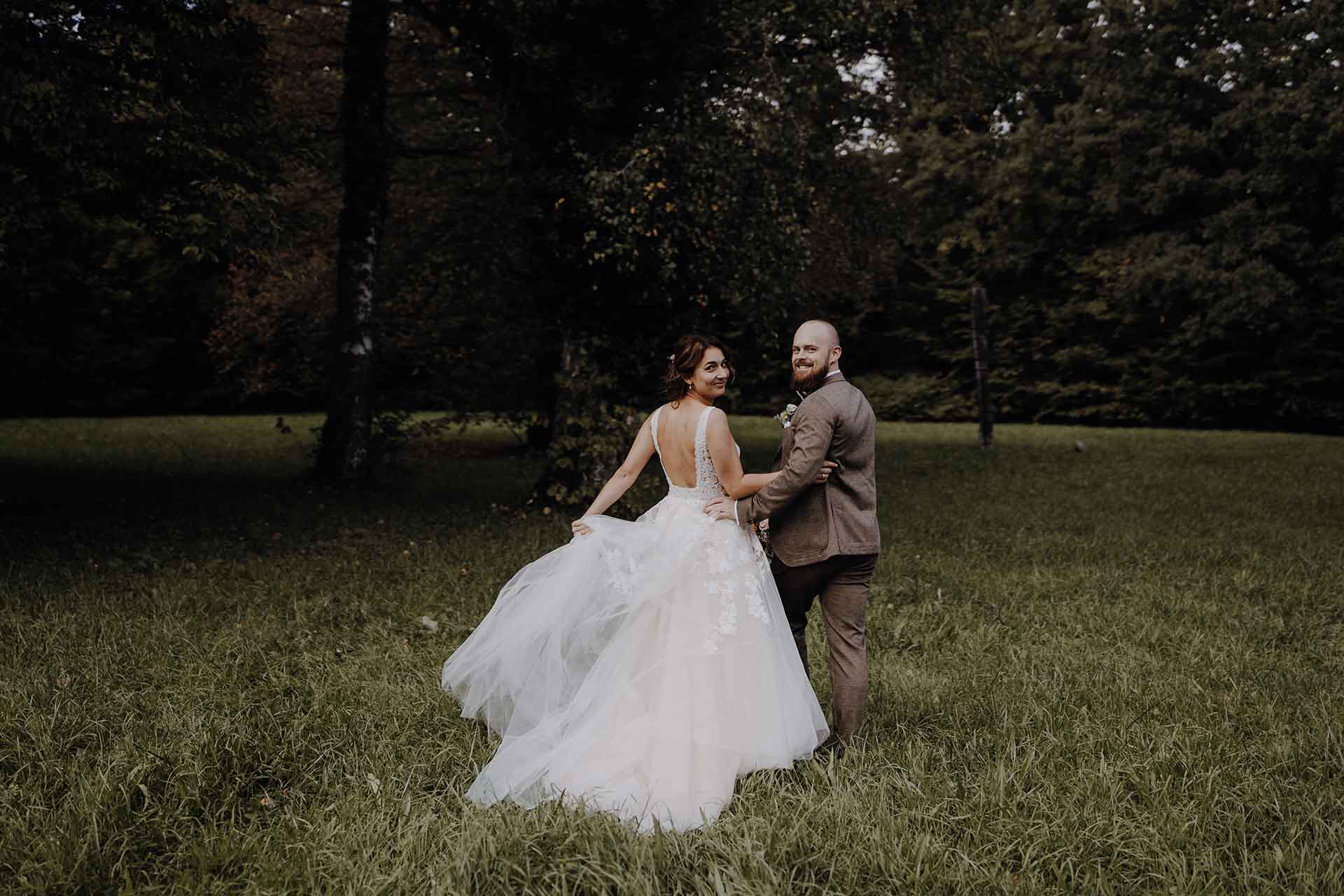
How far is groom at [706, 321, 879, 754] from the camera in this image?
413 cm

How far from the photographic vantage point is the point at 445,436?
25391 mm

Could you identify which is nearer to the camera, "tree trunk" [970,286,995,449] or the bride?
the bride

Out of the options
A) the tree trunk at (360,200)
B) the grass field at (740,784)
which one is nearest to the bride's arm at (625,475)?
the grass field at (740,784)

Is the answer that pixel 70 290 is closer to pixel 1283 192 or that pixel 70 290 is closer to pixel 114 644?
pixel 114 644

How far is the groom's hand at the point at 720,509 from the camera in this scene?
423 centimetres

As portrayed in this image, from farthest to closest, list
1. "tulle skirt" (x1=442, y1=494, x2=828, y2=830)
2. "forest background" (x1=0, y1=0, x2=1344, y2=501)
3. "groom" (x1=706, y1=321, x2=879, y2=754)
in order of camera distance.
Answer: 1. "forest background" (x1=0, y1=0, x2=1344, y2=501)
2. "groom" (x1=706, y1=321, x2=879, y2=754)
3. "tulle skirt" (x1=442, y1=494, x2=828, y2=830)

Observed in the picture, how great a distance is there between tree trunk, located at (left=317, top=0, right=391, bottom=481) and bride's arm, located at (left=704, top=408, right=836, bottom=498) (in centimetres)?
1109

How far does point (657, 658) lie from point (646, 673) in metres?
0.08

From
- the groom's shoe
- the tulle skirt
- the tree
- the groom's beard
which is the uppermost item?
the tree

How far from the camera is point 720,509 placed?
425 centimetres

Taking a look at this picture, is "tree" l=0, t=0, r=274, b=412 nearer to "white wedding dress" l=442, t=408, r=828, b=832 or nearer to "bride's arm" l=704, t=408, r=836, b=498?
"white wedding dress" l=442, t=408, r=828, b=832

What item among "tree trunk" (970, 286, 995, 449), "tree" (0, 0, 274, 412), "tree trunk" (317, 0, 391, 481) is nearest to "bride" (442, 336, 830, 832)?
"tree" (0, 0, 274, 412)

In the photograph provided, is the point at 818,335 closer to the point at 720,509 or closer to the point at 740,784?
the point at 720,509

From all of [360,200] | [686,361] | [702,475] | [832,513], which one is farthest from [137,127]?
[832,513]
